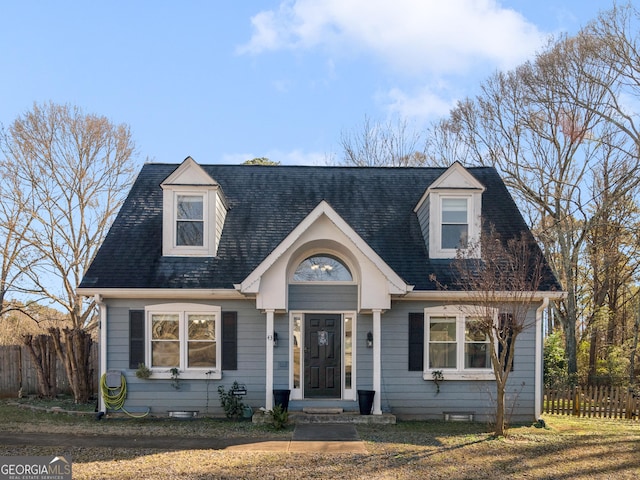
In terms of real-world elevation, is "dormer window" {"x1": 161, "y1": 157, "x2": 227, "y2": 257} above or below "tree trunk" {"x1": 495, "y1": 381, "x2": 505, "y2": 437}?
above

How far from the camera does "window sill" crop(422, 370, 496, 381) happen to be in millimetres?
12352

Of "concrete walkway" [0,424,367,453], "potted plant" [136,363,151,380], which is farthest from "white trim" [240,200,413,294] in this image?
"concrete walkway" [0,424,367,453]

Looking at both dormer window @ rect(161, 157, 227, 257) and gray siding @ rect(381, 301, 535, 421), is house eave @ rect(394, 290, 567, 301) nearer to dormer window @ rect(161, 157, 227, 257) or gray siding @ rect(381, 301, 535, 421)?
gray siding @ rect(381, 301, 535, 421)

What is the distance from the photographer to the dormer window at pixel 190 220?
13.2 metres

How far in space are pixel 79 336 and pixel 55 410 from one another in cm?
206

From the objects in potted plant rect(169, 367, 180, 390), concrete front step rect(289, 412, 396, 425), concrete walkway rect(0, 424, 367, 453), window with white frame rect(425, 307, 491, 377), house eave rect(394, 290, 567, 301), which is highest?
house eave rect(394, 290, 567, 301)

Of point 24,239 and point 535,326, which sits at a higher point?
point 24,239

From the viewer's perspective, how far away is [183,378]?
12289mm

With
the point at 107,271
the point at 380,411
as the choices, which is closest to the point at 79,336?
the point at 107,271

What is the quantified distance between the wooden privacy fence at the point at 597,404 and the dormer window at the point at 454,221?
489 cm

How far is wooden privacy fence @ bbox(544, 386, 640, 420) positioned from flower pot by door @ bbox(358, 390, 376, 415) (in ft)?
17.9

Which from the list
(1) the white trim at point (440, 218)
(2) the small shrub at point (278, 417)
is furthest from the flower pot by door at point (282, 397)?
(1) the white trim at point (440, 218)

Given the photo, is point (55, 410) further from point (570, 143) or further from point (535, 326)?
point (570, 143)

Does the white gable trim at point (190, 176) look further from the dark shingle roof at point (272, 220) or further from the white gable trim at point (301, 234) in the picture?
the white gable trim at point (301, 234)
